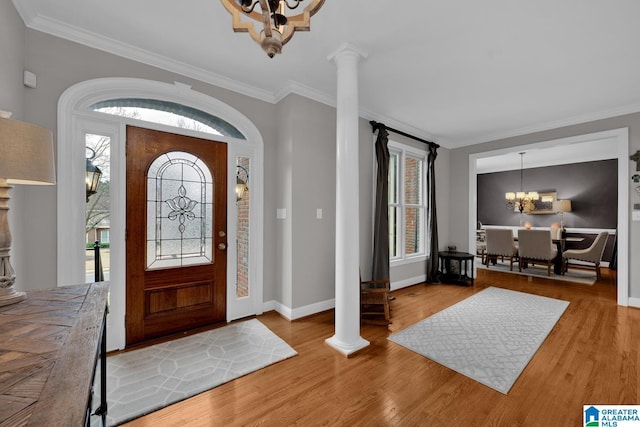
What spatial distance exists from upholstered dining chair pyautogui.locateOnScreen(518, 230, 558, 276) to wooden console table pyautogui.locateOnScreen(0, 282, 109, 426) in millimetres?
6722

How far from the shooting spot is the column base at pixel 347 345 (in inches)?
90.3

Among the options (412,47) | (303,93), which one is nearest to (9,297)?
(303,93)

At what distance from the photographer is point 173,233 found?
8.57ft

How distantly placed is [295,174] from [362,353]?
1.92 meters

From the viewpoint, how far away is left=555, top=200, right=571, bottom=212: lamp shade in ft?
21.3

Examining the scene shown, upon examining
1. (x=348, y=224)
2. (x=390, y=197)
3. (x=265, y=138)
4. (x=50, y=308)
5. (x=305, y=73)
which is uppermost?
(x=305, y=73)

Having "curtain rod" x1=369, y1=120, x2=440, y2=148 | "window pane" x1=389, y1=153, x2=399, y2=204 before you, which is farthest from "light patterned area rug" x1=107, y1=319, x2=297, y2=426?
"curtain rod" x1=369, y1=120, x2=440, y2=148

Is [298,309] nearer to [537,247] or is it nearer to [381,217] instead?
[381,217]

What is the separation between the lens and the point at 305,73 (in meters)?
2.76

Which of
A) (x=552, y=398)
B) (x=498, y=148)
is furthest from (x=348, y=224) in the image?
(x=498, y=148)

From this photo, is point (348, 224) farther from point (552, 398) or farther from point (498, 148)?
point (498, 148)

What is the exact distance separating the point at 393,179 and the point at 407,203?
0.53m

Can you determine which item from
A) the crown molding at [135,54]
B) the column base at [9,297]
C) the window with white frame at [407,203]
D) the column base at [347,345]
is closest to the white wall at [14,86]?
the crown molding at [135,54]

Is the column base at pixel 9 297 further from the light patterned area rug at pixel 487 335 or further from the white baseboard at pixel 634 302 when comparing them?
the white baseboard at pixel 634 302
